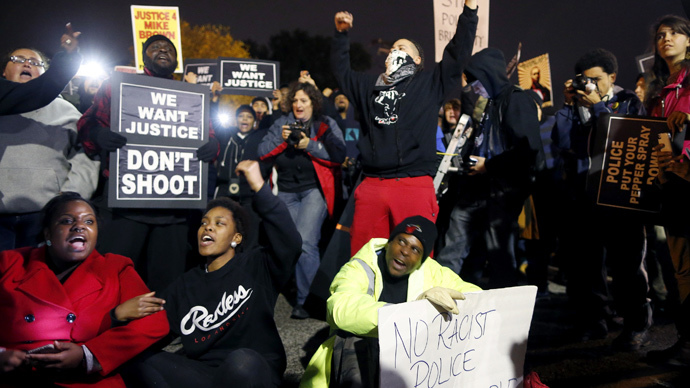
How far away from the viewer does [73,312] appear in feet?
7.41

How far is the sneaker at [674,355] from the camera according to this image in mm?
3344

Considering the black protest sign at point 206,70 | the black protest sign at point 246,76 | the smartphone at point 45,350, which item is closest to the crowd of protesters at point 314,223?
the smartphone at point 45,350

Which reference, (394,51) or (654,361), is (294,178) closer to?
(394,51)

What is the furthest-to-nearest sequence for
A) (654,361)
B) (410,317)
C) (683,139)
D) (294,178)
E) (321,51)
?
1. (321,51)
2. (294,178)
3. (654,361)
4. (683,139)
5. (410,317)

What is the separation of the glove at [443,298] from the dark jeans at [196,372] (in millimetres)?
851

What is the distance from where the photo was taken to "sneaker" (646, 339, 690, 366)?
334cm

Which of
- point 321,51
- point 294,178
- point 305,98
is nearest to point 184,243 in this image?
point 294,178

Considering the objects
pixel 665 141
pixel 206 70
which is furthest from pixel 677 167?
pixel 206 70

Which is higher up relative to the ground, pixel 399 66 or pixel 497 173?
pixel 399 66

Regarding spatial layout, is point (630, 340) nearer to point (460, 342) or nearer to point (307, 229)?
point (460, 342)

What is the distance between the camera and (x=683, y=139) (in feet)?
10.1

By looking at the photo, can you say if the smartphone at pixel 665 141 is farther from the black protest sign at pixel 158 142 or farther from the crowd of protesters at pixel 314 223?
the black protest sign at pixel 158 142

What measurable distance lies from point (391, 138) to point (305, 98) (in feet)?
5.64

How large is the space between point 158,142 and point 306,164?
5.04ft
